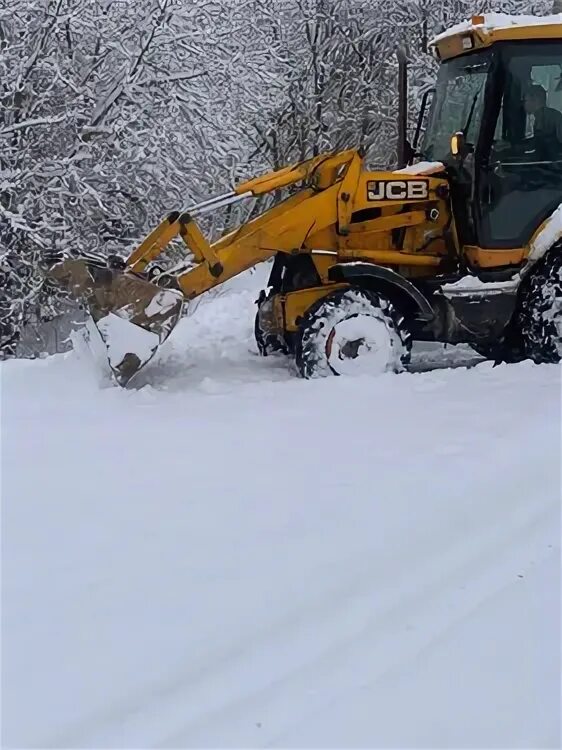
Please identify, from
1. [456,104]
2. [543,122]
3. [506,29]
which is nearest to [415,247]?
[456,104]

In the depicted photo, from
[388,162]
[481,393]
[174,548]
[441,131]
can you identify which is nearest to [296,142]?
[388,162]

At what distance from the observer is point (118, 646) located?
3.00m

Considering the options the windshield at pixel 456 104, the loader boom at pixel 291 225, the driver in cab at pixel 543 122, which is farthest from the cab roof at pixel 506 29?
the loader boom at pixel 291 225

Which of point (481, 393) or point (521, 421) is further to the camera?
point (481, 393)

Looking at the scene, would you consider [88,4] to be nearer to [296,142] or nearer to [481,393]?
[296,142]

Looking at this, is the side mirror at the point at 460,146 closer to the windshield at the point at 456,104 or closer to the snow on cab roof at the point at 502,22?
the windshield at the point at 456,104

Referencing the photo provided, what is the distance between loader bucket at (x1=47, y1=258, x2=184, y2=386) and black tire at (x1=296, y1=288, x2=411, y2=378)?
885 millimetres

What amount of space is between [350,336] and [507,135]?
1688 millimetres

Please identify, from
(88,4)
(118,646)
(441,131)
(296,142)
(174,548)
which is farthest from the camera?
(296,142)

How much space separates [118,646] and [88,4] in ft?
38.8

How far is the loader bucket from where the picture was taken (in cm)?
586

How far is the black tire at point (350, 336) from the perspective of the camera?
602cm

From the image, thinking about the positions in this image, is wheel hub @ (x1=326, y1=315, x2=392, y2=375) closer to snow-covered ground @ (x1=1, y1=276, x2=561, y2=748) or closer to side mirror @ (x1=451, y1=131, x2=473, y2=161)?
snow-covered ground @ (x1=1, y1=276, x2=561, y2=748)

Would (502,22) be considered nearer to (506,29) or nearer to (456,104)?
(506,29)
